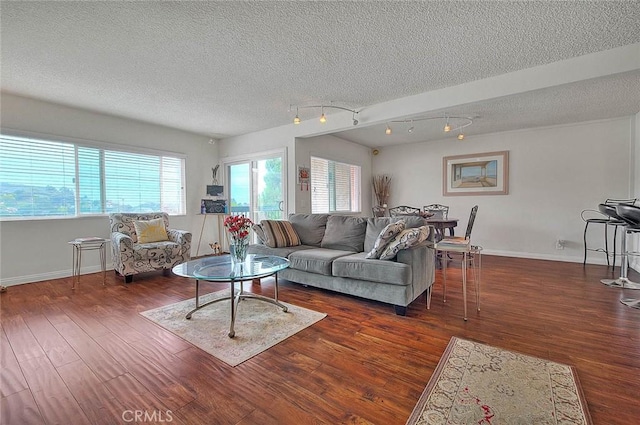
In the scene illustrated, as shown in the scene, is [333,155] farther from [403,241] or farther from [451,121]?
[403,241]

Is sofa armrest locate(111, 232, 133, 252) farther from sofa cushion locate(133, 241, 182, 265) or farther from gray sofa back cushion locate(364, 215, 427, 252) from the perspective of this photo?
gray sofa back cushion locate(364, 215, 427, 252)

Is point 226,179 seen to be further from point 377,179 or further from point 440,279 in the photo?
point 440,279

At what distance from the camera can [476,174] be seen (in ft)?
19.0

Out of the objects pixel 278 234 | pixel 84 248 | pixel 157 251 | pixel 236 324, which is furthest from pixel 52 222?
pixel 236 324

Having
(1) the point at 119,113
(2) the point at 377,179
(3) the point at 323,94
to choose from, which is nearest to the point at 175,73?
(3) the point at 323,94

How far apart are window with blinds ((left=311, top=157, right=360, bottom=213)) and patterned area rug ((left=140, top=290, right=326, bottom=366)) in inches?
120

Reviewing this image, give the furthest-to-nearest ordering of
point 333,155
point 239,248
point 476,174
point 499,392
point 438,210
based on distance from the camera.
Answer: point 333,155 → point 476,174 → point 438,210 → point 239,248 → point 499,392

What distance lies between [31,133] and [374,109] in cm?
474

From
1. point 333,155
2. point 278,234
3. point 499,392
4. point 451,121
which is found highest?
point 451,121

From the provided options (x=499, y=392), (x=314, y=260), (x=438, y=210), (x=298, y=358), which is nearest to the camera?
(x=499, y=392)

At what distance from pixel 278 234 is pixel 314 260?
829mm

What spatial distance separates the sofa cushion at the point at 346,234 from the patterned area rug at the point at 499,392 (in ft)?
5.99

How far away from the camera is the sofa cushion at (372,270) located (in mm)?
2621

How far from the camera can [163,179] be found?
528 centimetres
